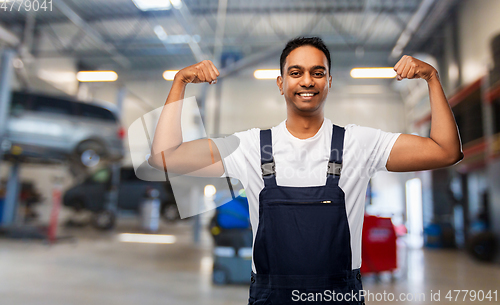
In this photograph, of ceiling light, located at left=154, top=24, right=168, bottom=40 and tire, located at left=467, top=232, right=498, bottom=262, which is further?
ceiling light, located at left=154, top=24, right=168, bottom=40

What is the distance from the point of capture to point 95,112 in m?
4.00

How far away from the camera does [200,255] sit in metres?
4.01

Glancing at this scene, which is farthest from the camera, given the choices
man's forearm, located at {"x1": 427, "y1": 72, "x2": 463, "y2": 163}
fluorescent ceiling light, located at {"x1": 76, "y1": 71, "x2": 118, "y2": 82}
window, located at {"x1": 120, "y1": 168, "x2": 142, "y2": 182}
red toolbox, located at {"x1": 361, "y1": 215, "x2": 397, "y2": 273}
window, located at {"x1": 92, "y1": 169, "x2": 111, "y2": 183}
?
window, located at {"x1": 120, "y1": 168, "x2": 142, "y2": 182}

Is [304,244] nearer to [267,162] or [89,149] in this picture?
[267,162]

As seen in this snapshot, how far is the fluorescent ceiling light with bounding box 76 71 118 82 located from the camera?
6.83 ft

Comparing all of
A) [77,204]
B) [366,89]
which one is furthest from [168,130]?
[77,204]

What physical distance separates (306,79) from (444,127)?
0.31 m

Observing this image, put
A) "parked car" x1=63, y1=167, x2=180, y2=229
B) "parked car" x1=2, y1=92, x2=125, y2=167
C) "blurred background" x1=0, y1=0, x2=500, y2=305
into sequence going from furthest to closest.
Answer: "parked car" x1=63, y1=167, x2=180, y2=229, "parked car" x1=2, y1=92, x2=125, y2=167, "blurred background" x1=0, y1=0, x2=500, y2=305

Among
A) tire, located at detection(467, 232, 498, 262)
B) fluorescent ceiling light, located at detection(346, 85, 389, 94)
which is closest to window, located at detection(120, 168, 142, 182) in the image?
fluorescent ceiling light, located at detection(346, 85, 389, 94)

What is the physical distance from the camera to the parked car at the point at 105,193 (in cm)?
572

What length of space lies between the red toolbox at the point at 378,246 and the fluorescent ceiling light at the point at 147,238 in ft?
10.2

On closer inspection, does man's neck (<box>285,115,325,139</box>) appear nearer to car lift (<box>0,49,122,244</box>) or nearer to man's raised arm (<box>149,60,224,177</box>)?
man's raised arm (<box>149,60,224,177</box>)

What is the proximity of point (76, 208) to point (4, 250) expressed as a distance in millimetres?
2422

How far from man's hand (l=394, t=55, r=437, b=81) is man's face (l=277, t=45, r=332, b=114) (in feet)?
0.55
